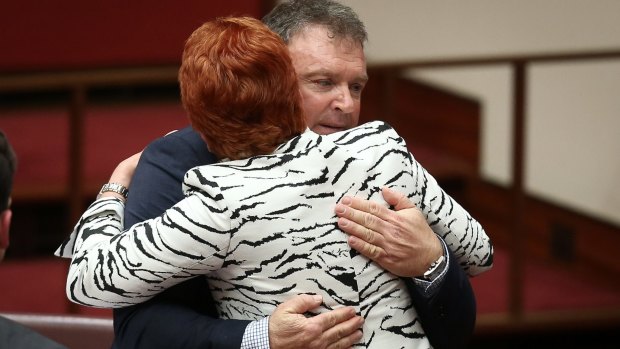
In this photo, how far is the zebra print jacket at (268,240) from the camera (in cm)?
170

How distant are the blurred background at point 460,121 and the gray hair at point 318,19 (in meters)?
1.95

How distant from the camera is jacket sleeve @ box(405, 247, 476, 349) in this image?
6.01ft

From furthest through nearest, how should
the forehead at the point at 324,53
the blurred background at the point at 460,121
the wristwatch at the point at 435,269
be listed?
1. the blurred background at the point at 460,121
2. the forehead at the point at 324,53
3. the wristwatch at the point at 435,269

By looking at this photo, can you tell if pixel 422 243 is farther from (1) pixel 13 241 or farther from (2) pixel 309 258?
(1) pixel 13 241

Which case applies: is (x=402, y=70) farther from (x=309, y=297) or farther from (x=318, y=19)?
(x=309, y=297)

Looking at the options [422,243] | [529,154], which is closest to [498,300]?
[529,154]

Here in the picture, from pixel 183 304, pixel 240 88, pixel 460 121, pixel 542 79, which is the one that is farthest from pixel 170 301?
pixel 460 121

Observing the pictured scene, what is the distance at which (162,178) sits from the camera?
1.86m

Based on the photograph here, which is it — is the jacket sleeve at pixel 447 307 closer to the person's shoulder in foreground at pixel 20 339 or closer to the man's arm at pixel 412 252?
the man's arm at pixel 412 252

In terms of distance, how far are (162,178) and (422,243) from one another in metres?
0.40

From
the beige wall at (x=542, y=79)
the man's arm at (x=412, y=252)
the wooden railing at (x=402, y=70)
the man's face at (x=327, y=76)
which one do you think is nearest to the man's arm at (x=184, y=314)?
the man's arm at (x=412, y=252)

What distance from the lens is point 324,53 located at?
2014mm

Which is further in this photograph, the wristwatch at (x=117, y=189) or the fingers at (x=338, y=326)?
the wristwatch at (x=117, y=189)

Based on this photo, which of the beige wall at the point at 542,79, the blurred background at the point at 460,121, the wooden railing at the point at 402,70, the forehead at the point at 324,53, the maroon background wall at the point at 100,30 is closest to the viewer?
the forehead at the point at 324,53
